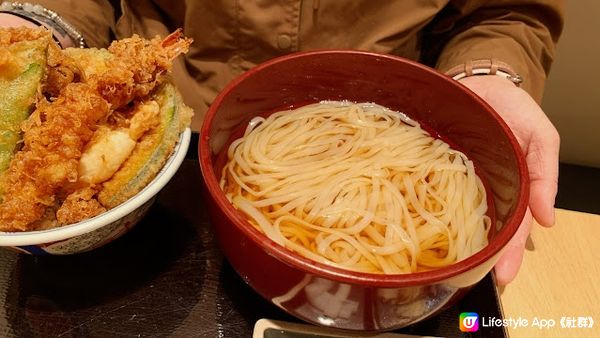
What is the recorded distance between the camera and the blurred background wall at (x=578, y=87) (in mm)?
2045

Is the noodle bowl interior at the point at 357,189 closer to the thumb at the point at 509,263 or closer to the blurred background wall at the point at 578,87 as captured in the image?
the thumb at the point at 509,263

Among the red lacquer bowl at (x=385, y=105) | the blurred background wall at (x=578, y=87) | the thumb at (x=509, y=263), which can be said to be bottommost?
the blurred background wall at (x=578, y=87)

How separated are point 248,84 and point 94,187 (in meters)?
0.30

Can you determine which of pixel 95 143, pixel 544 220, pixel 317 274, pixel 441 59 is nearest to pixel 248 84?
pixel 95 143

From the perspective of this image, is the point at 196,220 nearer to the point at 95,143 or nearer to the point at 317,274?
the point at 95,143

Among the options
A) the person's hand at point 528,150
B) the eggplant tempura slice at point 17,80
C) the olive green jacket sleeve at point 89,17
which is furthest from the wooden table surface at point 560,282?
the olive green jacket sleeve at point 89,17

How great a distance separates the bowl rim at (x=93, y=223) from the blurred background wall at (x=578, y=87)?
5.96ft

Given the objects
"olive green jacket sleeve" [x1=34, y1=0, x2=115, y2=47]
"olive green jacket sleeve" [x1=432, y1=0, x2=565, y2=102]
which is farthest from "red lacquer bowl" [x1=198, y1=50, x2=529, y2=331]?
"olive green jacket sleeve" [x1=34, y1=0, x2=115, y2=47]

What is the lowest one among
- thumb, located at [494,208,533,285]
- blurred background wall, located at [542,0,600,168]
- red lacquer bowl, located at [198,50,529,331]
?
blurred background wall, located at [542,0,600,168]

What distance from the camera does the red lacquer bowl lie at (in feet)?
2.15

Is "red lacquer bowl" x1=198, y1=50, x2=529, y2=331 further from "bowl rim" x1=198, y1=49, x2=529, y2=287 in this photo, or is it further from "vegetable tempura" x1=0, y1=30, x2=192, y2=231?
"vegetable tempura" x1=0, y1=30, x2=192, y2=231

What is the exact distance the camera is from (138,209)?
0.81 metres

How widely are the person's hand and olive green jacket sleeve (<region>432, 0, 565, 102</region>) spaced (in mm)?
163

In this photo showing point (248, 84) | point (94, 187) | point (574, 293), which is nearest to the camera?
point (94, 187)
